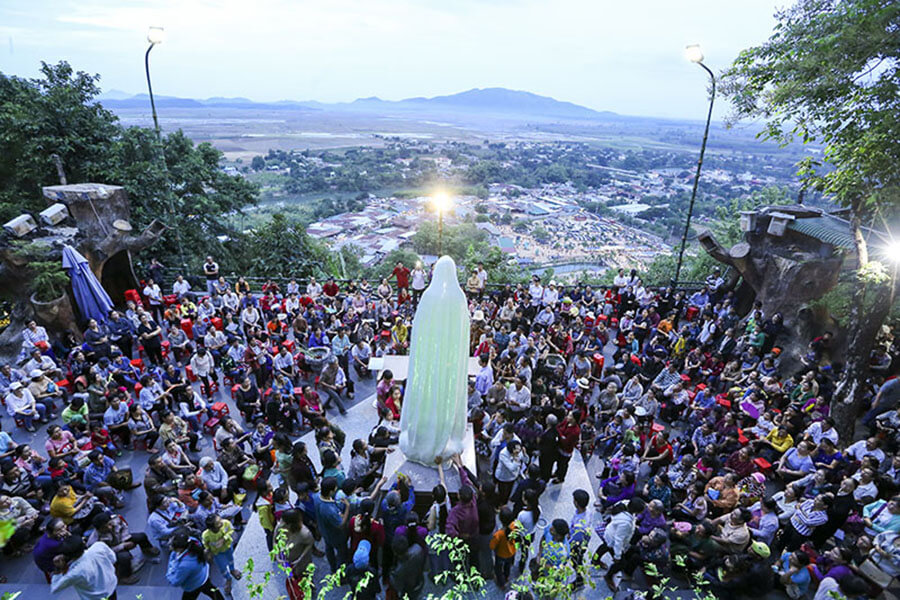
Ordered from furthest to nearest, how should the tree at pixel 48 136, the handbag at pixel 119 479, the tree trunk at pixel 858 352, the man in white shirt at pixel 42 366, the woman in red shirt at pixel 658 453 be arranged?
the tree at pixel 48 136 → the man in white shirt at pixel 42 366 → the tree trunk at pixel 858 352 → the woman in red shirt at pixel 658 453 → the handbag at pixel 119 479

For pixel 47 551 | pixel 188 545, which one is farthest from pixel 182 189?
pixel 188 545

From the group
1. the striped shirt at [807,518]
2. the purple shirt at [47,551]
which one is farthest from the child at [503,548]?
the purple shirt at [47,551]

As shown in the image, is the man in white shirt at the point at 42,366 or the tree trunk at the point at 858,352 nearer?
the tree trunk at the point at 858,352

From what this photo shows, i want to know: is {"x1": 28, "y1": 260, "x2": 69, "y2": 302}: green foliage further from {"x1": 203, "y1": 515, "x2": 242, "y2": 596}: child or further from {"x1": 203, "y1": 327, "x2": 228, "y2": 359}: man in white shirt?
{"x1": 203, "y1": 515, "x2": 242, "y2": 596}: child

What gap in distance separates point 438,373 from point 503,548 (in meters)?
2.21

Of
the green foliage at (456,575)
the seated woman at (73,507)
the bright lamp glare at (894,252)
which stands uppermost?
the bright lamp glare at (894,252)

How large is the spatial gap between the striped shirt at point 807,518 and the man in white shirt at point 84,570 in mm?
8293

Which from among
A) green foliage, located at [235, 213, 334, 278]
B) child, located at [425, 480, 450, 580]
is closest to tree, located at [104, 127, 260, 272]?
green foliage, located at [235, 213, 334, 278]

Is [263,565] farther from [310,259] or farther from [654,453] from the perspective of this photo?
[310,259]

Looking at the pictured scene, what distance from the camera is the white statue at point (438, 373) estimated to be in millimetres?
5879

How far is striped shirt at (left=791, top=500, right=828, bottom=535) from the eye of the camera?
5.78 metres

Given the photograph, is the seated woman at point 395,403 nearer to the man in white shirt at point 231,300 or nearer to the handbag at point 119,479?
the handbag at point 119,479

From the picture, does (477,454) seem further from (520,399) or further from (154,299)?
(154,299)

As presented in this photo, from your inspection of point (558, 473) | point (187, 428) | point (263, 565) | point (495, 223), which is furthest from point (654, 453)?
point (495, 223)
